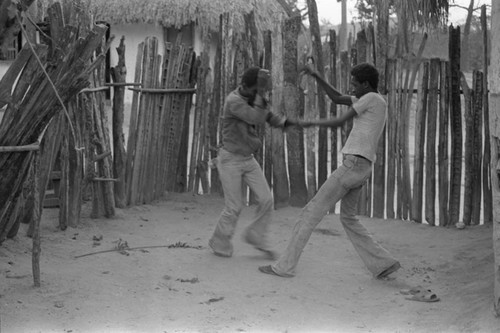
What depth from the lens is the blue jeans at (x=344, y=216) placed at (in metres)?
6.02

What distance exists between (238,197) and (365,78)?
4.87ft

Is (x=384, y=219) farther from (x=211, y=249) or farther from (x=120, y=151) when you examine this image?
(x=120, y=151)

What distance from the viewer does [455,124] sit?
796 centimetres

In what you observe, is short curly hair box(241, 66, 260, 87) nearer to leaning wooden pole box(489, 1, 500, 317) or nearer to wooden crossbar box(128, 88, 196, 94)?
leaning wooden pole box(489, 1, 500, 317)

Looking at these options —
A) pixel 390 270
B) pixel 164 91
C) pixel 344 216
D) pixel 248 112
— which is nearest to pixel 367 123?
pixel 344 216

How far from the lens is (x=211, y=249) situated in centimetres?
699

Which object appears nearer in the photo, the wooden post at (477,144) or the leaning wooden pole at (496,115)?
the leaning wooden pole at (496,115)

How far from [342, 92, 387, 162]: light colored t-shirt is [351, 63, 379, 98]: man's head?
0.07 meters

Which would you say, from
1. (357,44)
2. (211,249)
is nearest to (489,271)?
(211,249)

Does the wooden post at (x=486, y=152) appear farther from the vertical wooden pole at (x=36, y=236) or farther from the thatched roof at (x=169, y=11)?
the thatched roof at (x=169, y=11)

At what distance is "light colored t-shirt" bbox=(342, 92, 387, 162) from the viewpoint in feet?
19.4

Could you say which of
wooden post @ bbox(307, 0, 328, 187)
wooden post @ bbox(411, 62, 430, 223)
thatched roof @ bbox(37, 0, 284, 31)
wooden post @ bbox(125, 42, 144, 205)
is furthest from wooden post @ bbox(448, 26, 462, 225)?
thatched roof @ bbox(37, 0, 284, 31)

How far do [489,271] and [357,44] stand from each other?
3.00 m

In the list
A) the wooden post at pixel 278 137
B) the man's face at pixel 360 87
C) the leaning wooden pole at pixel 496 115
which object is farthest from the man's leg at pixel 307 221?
the wooden post at pixel 278 137
